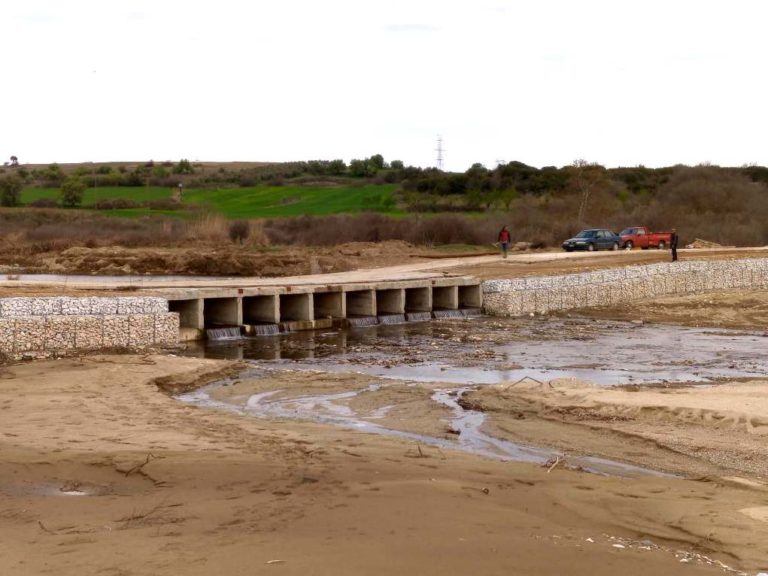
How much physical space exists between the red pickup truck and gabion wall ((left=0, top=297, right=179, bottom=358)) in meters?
33.1

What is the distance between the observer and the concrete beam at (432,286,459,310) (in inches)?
1424

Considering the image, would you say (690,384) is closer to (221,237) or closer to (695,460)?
(695,460)

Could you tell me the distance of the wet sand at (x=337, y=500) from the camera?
29.0 feet

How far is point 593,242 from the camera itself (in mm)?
50875

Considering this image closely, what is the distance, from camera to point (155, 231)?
208 ft

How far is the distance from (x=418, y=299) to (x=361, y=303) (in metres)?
3.43

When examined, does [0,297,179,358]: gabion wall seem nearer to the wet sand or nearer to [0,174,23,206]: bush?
the wet sand

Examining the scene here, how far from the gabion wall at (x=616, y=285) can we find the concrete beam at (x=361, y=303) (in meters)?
4.95

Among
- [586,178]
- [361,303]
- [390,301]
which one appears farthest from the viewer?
[586,178]

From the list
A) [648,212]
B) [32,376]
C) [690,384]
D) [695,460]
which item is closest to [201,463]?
[695,460]

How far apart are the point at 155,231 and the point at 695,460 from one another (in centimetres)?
5393

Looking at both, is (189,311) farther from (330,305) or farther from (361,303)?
(361,303)

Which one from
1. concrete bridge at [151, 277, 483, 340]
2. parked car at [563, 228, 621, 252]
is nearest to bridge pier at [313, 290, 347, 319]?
concrete bridge at [151, 277, 483, 340]

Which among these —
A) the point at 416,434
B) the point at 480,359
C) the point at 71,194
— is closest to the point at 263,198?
the point at 71,194
